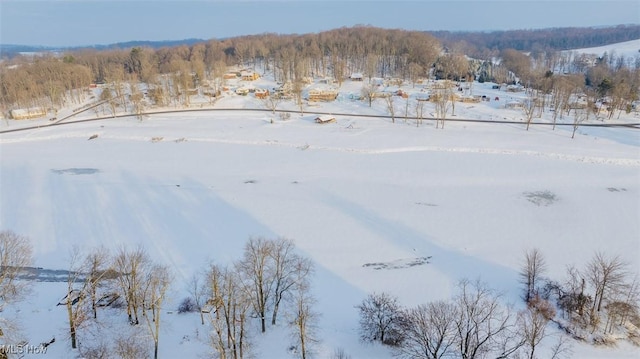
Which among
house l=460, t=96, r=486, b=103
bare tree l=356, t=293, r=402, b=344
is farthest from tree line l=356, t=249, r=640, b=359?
house l=460, t=96, r=486, b=103

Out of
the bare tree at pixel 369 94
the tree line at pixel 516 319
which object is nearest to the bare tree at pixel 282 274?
the tree line at pixel 516 319

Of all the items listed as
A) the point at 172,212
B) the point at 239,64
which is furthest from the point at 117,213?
the point at 239,64

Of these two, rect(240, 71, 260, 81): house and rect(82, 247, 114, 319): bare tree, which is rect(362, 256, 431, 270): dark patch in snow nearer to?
rect(82, 247, 114, 319): bare tree

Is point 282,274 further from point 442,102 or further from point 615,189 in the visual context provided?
point 442,102

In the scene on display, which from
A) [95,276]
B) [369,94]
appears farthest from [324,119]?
[95,276]

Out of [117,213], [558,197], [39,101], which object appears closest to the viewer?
[117,213]

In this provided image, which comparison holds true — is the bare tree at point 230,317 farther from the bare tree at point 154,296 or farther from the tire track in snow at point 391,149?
the tire track in snow at point 391,149

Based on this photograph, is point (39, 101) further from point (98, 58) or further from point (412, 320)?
point (412, 320)
